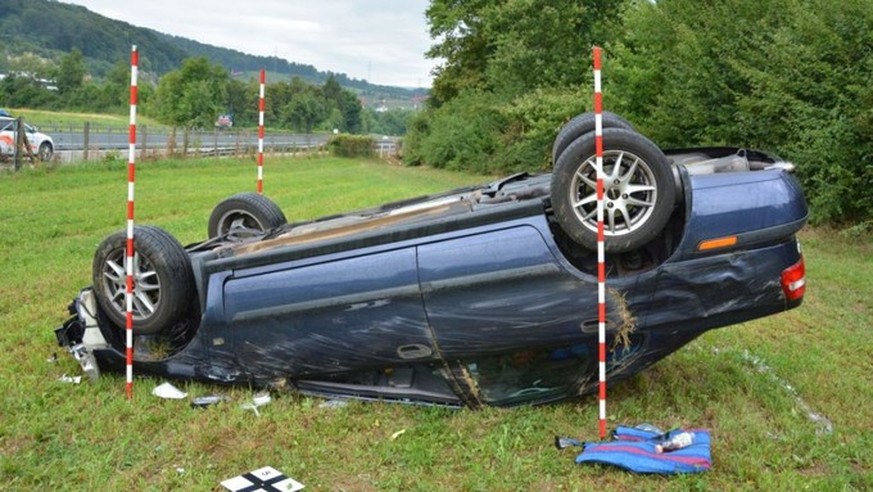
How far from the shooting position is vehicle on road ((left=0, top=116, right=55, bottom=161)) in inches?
778

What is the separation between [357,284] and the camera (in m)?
3.99

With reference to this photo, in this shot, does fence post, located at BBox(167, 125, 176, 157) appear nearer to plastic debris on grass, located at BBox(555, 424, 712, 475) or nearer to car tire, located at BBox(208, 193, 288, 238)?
car tire, located at BBox(208, 193, 288, 238)

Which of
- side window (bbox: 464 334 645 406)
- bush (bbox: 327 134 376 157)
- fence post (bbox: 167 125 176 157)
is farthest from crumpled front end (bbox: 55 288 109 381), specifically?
bush (bbox: 327 134 376 157)

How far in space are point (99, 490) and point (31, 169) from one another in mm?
17749

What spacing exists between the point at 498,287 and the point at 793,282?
1.54 m

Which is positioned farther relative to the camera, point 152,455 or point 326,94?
point 326,94

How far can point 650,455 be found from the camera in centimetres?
353

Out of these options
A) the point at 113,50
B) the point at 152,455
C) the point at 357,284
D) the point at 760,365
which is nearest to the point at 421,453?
the point at 357,284

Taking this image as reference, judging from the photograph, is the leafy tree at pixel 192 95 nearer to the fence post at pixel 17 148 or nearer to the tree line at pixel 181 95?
the tree line at pixel 181 95

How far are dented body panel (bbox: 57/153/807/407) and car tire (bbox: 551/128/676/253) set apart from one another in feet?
0.48

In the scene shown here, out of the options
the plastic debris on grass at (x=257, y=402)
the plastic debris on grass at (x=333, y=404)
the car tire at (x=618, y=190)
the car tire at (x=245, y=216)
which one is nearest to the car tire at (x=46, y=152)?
the car tire at (x=245, y=216)

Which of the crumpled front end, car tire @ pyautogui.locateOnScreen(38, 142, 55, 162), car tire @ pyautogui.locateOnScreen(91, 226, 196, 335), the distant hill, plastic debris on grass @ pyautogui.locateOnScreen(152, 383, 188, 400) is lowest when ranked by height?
plastic debris on grass @ pyautogui.locateOnScreen(152, 383, 188, 400)

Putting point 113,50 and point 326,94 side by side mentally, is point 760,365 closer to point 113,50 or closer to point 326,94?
point 326,94

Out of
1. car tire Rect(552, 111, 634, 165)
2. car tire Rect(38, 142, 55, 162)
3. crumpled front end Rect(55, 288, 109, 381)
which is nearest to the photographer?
crumpled front end Rect(55, 288, 109, 381)
